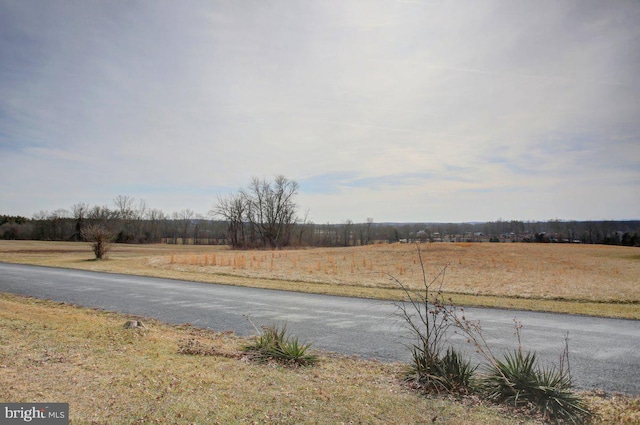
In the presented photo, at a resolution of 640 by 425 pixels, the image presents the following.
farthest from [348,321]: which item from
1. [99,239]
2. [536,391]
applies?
[99,239]

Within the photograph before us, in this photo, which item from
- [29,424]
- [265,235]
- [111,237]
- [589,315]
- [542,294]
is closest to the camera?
[29,424]

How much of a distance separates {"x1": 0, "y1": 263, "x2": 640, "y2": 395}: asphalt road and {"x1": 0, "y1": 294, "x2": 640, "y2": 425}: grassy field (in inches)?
44.9

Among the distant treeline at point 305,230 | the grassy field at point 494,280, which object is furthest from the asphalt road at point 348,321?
the distant treeline at point 305,230

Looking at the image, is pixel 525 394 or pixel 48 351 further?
pixel 48 351

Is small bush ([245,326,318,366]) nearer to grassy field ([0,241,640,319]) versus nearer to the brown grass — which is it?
the brown grass

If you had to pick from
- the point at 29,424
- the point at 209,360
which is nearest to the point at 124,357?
the point at 209,360

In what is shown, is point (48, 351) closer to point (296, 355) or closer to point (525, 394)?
point (296, 355)

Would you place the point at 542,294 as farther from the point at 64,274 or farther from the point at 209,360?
the point at 64,274

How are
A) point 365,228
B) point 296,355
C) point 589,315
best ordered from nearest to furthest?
1. point 296,355
2. point 589,315
3. point 365,228

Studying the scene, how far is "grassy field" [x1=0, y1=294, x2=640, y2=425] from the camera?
4320 millimetres

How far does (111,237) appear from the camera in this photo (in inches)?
1256

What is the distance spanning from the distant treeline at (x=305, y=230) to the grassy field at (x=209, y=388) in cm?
5925

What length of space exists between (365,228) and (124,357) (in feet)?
302

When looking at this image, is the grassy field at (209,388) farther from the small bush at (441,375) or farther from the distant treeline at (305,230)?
the distant treeline at (305,230)
